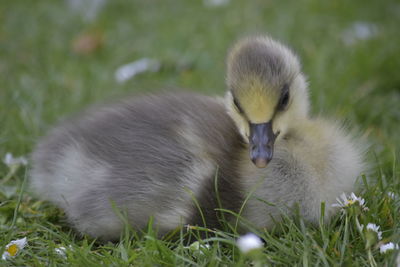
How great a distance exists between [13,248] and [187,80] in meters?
1.47

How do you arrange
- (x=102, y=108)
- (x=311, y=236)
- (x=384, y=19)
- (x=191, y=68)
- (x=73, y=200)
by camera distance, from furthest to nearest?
(x=384, y=19) < (x=191, y=68) < (x=102, y=108) < (x=73, y=200) < (x=311, y=236)

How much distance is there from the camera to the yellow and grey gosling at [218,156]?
1.54m

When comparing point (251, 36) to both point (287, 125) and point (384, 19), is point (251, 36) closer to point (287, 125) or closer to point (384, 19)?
point (287, 125)

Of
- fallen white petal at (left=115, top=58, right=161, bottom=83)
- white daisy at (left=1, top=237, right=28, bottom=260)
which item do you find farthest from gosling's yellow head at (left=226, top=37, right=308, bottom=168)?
fallen white petal at (left=115, top=58, right=161, bottom=83)

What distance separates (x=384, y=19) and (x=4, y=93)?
85.6 inches

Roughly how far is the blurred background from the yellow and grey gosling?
0.24 meters

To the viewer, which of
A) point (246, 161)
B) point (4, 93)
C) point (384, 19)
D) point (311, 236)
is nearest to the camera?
point (311, 236)

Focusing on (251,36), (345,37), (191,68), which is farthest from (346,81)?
(251,36)

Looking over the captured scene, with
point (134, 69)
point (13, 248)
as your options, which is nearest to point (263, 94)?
point (13, 248)

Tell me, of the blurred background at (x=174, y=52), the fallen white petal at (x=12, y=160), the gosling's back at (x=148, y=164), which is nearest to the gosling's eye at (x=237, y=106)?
the gosling's back at (x=148, y=164)

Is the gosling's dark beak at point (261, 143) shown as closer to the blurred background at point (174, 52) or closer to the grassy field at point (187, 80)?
the grassy field at point (187, 80)

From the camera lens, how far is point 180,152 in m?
1.60

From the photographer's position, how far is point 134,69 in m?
2.97

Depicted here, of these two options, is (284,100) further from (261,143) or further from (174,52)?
(174,52)
